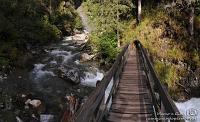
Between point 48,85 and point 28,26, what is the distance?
40.2ft

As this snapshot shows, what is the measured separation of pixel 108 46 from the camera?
2925 centimetres

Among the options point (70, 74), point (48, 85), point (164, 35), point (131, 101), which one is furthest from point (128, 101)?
point (164, 35)

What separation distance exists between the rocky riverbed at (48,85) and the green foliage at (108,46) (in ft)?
3.78

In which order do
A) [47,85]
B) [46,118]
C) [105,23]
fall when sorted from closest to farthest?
[46,118]
[47,85]
[105,23]

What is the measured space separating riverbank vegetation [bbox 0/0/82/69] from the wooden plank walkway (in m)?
15.4

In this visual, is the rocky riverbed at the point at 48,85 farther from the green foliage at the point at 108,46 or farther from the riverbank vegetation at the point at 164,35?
the riverbank vegetation at the point at 164,35

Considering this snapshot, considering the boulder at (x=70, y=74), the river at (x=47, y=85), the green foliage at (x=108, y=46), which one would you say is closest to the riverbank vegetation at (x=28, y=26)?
the river at (x=47, y=85)

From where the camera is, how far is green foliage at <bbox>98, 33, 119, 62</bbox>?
28322mm

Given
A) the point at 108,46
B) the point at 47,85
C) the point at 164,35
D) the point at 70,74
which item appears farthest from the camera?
the point at 108,46

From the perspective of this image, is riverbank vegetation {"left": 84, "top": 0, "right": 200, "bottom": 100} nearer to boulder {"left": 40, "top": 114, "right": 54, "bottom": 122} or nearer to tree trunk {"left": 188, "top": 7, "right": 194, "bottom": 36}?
tree trunk {"left": 188, "top": 7, "right": 194, "bottom": 36}

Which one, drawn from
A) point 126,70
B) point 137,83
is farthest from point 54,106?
point 137,83

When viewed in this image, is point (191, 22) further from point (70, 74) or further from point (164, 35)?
point (70, 74)

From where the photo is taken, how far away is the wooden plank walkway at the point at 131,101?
8.99 meters

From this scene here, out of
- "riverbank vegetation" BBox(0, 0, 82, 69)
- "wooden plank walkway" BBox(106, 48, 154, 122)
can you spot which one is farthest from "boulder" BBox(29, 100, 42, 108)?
"riverbank vegetation" BBox(0, 0, 82, 69)
